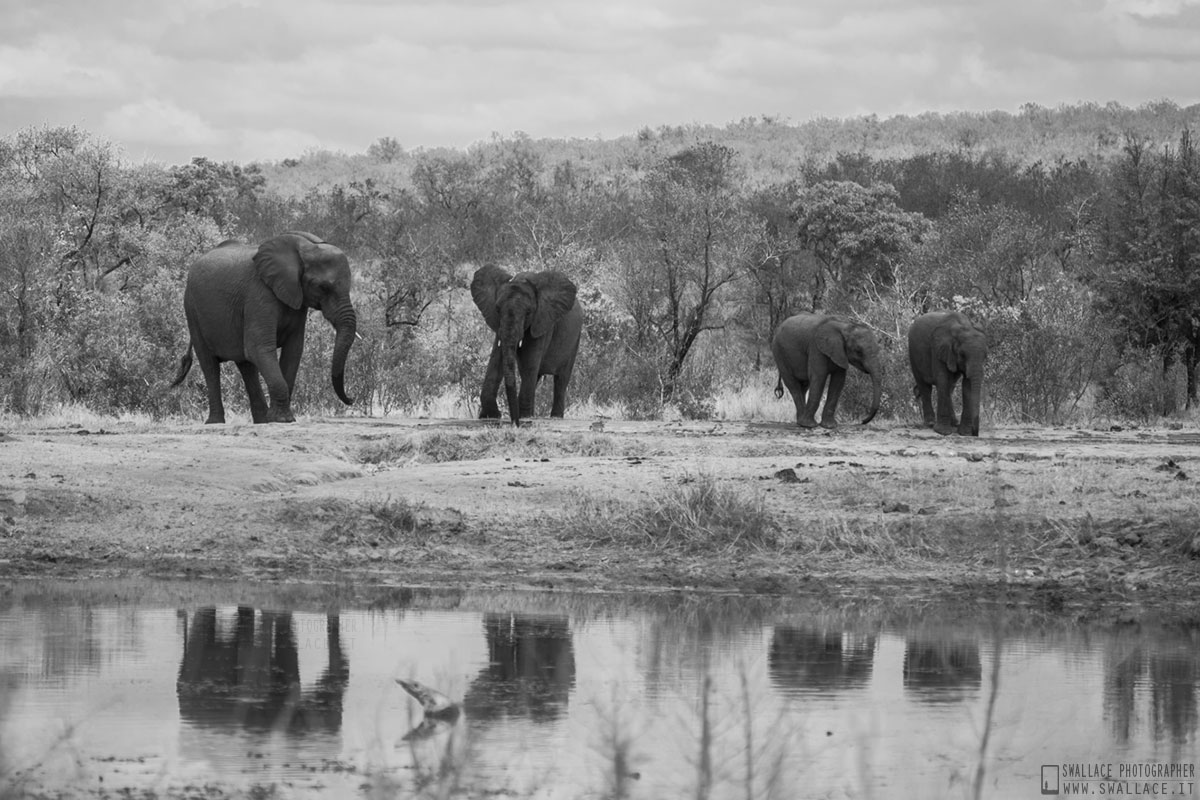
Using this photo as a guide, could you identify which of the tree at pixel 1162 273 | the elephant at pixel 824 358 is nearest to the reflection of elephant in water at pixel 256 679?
the elephant at pixel 824 358

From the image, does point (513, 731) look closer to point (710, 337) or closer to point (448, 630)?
point (448, 630)

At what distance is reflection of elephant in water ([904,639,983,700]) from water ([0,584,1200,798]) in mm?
25

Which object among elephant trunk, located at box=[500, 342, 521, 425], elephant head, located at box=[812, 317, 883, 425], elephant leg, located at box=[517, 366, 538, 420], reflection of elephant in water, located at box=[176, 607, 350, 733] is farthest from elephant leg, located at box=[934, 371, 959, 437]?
reflection of elephant in water, located at box=[176, 607, 350, 733]

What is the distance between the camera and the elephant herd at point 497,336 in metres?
20.0

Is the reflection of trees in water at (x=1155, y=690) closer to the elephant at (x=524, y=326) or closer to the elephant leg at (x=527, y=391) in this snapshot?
the elephant at (x=524, y=326)

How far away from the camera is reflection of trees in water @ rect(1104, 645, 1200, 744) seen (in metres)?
7.58

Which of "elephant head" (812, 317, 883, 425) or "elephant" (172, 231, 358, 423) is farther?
"elephant head" (812, 317, 883, 425)

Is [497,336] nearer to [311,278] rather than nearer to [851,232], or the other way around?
[311,278]

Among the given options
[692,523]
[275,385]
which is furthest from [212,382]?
[692,523]

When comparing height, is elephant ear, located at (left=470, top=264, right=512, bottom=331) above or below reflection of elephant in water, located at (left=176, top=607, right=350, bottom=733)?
above

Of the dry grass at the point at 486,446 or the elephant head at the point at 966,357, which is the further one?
the elephant head at the point at 966,357

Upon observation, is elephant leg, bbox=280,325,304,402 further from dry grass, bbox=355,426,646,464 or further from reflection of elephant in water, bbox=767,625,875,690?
reflection of elephant in water, bbox=767,625,875,690

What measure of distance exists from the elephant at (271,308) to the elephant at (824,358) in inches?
215

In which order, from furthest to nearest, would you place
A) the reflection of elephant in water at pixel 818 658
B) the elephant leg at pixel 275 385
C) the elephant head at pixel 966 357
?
the elephant head at pixel 966 357 → the elephant leg at pixel 275 385 → the reflection of elephant in water at pixel 818 658
